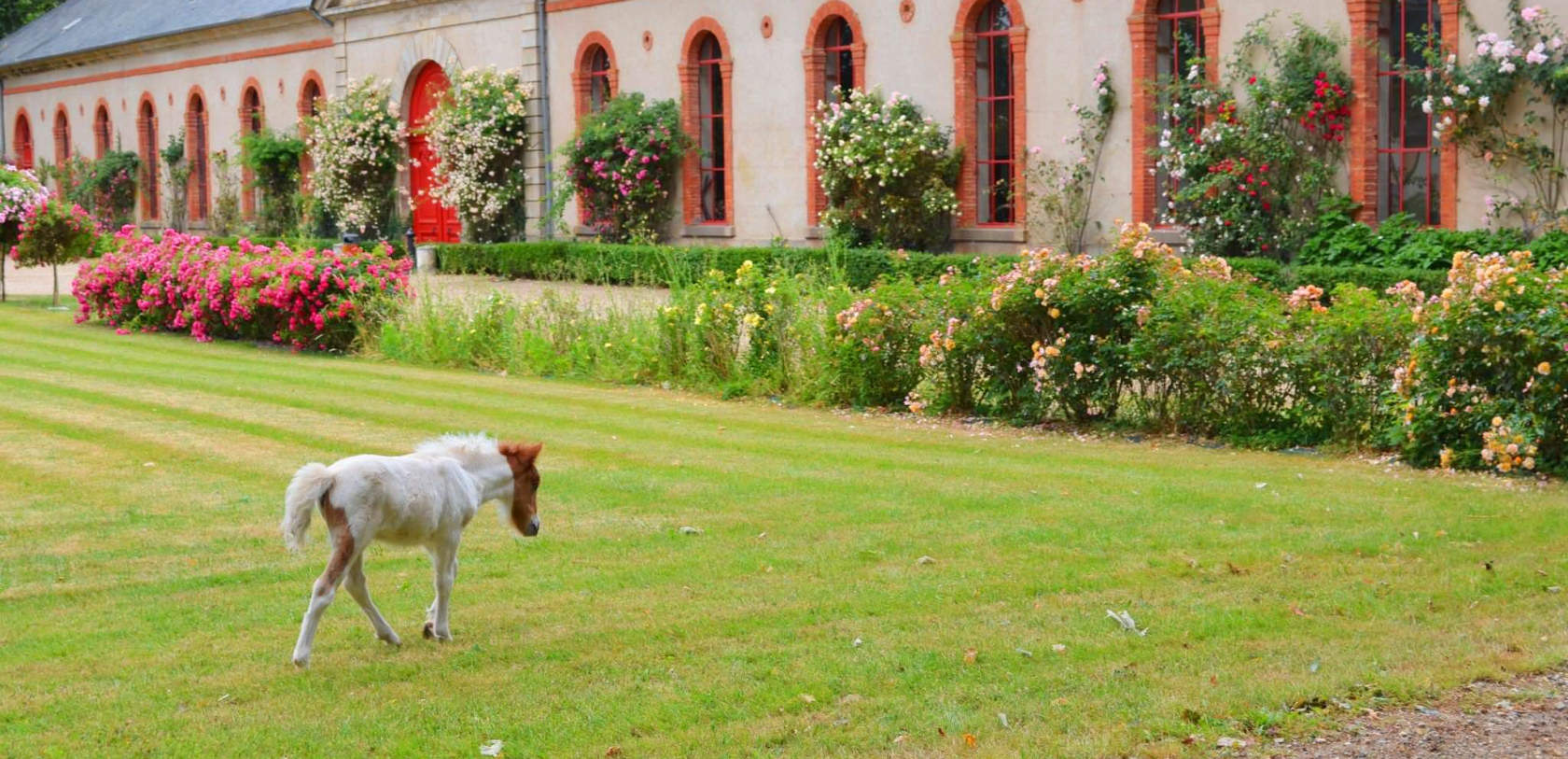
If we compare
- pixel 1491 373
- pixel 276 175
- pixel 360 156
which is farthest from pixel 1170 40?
pixel 276 175

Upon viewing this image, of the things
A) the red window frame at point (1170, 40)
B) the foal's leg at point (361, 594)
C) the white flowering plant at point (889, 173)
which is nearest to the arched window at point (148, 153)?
the white flowering plant at point (889, 173)

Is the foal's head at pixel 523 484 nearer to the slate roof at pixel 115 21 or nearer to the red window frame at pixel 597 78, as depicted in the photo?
the red window frame at pixel 597 78

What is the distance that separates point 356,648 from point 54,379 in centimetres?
1007

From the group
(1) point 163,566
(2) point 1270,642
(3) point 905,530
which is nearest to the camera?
(2) point 1270,642

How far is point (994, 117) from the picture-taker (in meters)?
21.1

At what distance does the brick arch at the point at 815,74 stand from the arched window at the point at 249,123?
663 inches

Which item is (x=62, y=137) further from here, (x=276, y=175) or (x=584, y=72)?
(x=584, y=72)

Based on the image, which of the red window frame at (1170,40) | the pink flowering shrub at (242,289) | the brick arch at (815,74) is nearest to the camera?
the pink flowering shrub at (242,289)

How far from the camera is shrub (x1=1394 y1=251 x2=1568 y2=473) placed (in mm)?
8922

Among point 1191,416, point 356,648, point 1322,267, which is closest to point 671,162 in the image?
point 1322,267

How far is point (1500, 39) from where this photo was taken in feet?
52.6

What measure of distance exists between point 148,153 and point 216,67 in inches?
196

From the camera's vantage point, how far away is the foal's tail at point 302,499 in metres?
5.77

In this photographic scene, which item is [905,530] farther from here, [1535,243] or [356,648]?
[1535,243]
